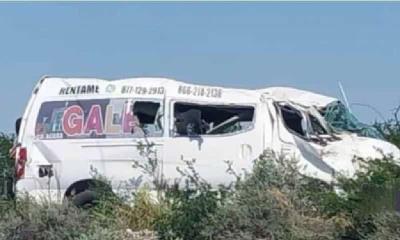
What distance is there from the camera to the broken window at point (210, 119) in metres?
13.6

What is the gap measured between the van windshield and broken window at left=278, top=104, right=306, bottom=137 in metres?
1.68

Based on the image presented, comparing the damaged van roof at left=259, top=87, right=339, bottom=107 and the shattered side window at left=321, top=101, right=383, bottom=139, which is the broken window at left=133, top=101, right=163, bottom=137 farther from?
the shattered side window at left=321, top=101, right=383, bottom=139

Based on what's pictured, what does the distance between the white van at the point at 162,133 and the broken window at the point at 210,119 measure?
1cm

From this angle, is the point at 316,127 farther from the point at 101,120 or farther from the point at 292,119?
the point at 101,120

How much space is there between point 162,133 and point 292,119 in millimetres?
1784

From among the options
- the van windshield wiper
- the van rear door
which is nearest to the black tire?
the van rear door

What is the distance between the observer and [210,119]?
13.9 m

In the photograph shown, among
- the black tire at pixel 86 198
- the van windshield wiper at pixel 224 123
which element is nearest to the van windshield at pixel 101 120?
the van windshield wiper at pixel 224 123

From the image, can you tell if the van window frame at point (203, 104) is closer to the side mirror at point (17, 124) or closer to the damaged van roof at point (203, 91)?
the damaged van roof at point (203, 91)

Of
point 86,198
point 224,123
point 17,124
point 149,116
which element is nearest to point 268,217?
point 224,123

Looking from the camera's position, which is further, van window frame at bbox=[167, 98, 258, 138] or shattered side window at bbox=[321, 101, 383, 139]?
shattered side window at bbox=[321, 101, 383, 139]

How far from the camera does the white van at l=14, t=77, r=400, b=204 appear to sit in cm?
1344

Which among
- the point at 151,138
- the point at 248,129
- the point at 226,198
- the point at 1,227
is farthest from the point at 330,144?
the point at 1,227

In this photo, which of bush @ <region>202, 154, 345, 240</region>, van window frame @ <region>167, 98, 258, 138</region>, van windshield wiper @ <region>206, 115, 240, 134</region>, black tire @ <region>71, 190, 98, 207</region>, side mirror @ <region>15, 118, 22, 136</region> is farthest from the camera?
side mirror @ <region>15, 118, 22, 136</region>
